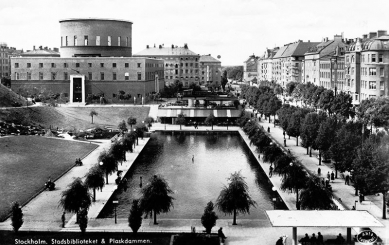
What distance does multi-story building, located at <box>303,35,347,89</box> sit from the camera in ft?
330

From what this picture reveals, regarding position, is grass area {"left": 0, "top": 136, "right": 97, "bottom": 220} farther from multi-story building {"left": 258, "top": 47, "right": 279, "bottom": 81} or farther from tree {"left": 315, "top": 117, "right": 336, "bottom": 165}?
multi-story building {"left": 258, "top": 47, "right": 279, "bottom": 81}

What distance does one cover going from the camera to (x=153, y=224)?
30.8 meters

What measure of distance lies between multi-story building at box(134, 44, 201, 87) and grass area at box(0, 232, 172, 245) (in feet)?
438

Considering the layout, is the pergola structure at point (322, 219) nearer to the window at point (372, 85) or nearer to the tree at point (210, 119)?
the tree at point (210, 119)

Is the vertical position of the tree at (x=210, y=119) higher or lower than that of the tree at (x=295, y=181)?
higher

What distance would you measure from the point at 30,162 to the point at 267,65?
464 ft

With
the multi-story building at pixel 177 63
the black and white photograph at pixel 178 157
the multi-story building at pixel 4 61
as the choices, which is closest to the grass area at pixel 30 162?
the black and white photograph at pixel 178 157

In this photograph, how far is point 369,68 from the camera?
78312 millimetres

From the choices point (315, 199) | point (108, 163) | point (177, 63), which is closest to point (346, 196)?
point (315, 199)

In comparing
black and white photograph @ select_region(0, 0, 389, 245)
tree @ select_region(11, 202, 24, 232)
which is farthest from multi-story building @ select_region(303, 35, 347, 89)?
tree @ select_region(11, 202, 24, 232)

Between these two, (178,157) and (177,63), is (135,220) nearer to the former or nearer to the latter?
(178,157)

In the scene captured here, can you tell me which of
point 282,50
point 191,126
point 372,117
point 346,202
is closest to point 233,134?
point 191,126

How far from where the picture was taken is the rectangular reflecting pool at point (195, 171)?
116 feet

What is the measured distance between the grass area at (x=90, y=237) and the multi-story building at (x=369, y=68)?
5459cm
